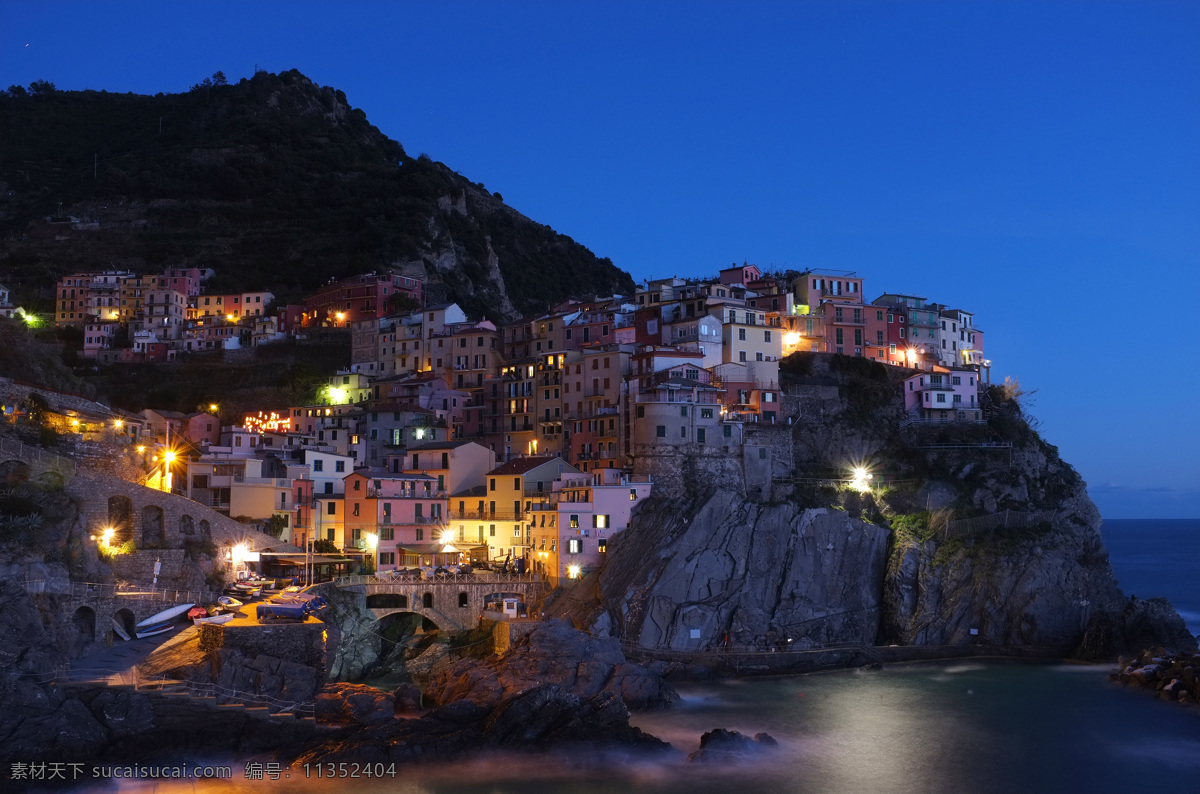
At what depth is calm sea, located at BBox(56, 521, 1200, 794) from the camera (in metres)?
31.8

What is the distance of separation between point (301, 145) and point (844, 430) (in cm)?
8428

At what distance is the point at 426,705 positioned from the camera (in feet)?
128

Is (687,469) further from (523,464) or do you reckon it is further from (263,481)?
(263,481)

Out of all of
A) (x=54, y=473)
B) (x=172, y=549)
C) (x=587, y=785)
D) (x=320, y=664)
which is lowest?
(x=587, y=785)

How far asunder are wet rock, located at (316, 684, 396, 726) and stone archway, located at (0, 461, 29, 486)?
1567 cm

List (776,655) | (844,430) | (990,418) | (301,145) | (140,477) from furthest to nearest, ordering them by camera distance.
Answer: (301,145)
(990,418)
(844,430)
(140,477)
(776,655)

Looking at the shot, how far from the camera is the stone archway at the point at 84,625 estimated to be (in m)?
36.2

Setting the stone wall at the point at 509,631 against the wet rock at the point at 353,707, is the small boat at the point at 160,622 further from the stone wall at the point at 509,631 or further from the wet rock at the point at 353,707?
the stone wall at the point at 509,631

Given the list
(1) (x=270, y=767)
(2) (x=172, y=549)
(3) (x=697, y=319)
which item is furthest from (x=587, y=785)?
(3) (x=697, y=319)

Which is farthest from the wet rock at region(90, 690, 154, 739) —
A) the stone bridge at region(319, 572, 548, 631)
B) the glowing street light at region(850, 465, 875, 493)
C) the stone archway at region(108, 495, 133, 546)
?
the glowing street light at region(850, 465, 875, 493)

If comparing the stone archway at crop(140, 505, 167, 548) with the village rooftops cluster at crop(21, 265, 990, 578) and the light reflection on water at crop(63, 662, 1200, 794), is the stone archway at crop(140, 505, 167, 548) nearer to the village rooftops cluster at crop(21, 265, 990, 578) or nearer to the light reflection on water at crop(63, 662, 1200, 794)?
the village rooftops cluster at crop(21, 265, 990, 578)

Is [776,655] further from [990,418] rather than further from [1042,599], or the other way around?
[990,418]

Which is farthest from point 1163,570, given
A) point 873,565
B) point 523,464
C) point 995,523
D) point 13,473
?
point 13,473

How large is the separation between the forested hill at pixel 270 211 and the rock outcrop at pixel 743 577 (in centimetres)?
4449
